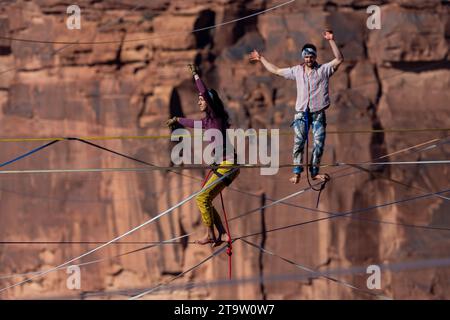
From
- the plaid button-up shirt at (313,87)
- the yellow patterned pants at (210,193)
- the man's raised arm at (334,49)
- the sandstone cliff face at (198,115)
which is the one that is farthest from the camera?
the sandstone cliff face at (198,115)

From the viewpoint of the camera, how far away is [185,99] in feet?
33.3

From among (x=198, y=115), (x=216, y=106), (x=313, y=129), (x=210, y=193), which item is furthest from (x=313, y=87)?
(x=198, y=115)

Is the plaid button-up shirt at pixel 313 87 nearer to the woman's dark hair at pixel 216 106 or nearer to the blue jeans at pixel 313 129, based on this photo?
the blue jeans at pixel 313 129

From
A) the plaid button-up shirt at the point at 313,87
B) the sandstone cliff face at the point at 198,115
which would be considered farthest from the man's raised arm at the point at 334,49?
the sandstone cliff face at the point at 198,115

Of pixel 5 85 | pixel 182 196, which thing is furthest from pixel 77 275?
pixel 5 85

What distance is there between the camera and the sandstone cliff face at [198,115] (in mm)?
9953

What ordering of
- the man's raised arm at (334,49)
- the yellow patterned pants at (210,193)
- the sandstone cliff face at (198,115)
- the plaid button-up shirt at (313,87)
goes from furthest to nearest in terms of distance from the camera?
the sandstone cliff face at (198,115)
the plaid button-up shirt at (313,87)
the yellow patterned pants at (210,193)
the man's raised arm at (334,49)

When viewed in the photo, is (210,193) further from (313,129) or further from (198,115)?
(198,115)

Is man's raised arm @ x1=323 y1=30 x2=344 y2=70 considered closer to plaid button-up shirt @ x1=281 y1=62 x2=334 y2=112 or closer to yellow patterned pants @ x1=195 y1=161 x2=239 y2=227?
plaid button-up shirt @ x1=281 y1=62 x2=334 y2=112

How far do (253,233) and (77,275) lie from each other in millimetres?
1781

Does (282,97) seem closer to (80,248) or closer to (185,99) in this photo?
(185,99)

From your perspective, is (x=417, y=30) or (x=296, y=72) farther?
(x=417, y=30)
